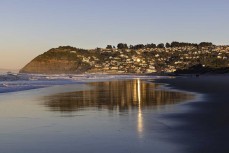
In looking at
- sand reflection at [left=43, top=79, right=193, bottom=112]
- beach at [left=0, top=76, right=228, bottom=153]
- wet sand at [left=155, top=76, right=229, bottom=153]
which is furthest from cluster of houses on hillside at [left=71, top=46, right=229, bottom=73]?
beach at [left=0, top=76, right=228, bottom=153]

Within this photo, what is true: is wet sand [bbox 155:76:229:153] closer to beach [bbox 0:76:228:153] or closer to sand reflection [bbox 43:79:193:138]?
beach [bbox 0:76:228:153]

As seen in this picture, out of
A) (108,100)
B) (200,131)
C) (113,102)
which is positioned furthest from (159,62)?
(200,131)

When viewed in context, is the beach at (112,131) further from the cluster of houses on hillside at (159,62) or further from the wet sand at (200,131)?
the cluster of houses on hillside at (159,62)

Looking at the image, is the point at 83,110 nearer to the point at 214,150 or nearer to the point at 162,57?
the point at 214,150

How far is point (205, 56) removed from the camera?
554ft

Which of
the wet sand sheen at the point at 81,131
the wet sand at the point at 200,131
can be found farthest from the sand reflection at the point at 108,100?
the wet sand at the point at 200,131

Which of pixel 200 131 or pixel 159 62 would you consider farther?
pixel 159 62

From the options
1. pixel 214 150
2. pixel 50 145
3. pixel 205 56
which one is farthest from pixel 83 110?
pixel 205 56

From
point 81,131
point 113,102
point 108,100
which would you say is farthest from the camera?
point 108,100

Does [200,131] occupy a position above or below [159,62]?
below

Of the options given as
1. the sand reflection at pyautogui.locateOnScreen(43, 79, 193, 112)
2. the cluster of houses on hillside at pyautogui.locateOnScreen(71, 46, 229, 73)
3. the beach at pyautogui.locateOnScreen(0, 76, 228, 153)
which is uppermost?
the cluster of houses on hillside at pyautogui.locateOnScreen(71, 46, 229, 73)

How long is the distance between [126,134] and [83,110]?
20.3ft

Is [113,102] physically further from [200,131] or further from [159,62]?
[159,62]

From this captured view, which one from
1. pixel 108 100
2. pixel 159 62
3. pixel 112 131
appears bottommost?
pixel 108 100
